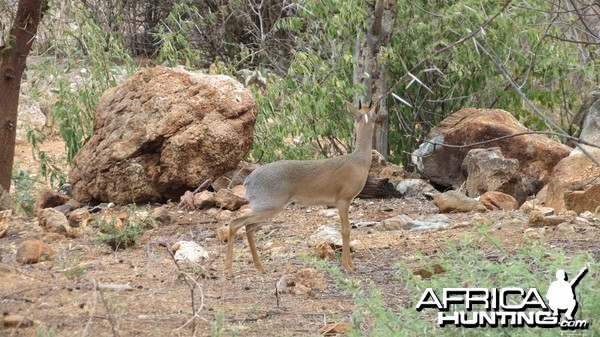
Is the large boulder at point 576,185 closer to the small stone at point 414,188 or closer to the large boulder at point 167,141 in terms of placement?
the small stone at point 414,188

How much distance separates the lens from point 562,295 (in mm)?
4320

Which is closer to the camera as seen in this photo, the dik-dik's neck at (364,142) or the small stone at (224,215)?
the dik-dik's neck at (364,142)

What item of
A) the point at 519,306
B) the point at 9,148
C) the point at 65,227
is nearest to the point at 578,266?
the point at 519,306

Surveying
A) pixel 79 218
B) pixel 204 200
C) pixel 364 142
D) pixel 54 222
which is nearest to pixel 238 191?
pixel 204 200

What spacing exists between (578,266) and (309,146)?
7666 millimetres

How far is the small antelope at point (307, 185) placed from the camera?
6953 millimetres

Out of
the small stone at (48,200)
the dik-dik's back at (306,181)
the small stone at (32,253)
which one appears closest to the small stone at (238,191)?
the small stone at (48,200)

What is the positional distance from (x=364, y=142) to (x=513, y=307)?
328cm

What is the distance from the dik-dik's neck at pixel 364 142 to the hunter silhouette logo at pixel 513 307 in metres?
2.96

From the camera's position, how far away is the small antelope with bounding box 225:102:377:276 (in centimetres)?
695

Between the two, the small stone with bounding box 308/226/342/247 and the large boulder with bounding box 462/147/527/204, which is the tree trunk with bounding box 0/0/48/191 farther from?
the large boulder with bounding box 462/147/527/204

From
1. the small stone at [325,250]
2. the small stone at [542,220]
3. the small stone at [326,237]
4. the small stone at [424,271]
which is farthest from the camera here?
the small stone at [542,220]

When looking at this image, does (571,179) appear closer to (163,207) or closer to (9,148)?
(163,207)

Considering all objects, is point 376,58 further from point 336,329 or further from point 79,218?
point 336,329
